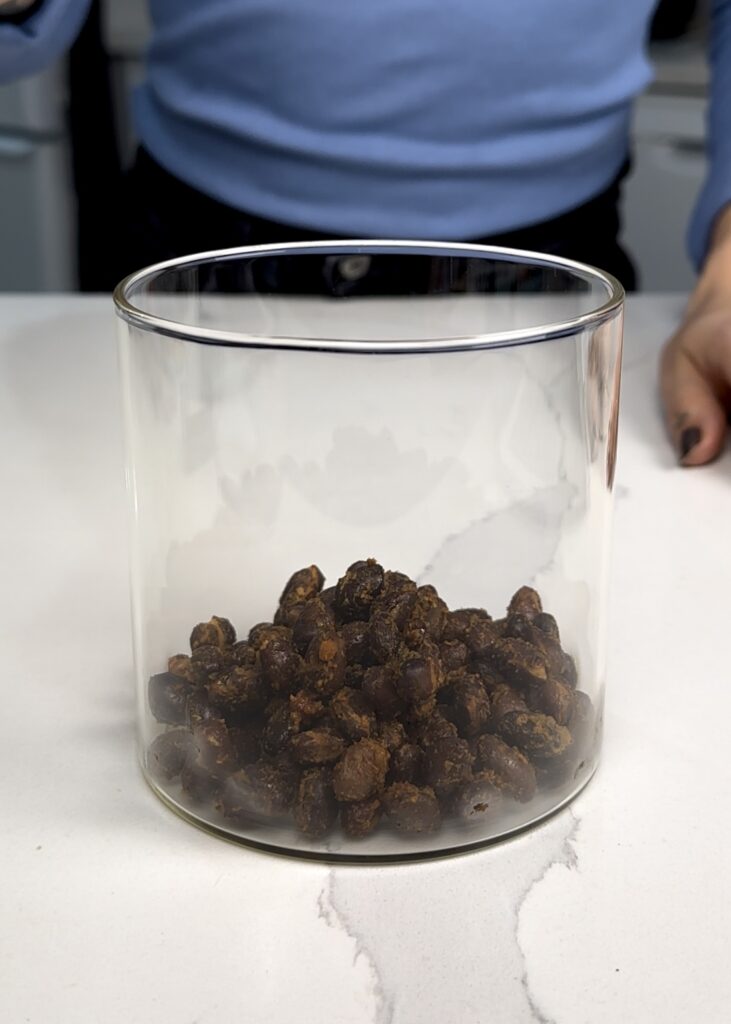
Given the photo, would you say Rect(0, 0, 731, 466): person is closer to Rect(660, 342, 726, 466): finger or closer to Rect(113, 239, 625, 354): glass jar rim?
Rect(660, 342, 726, 466): finger

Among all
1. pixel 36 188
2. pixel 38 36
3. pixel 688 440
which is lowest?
pixel 36 188

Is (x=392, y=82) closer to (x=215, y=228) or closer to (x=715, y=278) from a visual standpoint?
(x=215, y=228)

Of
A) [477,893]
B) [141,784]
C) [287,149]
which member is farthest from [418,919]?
[287,149]

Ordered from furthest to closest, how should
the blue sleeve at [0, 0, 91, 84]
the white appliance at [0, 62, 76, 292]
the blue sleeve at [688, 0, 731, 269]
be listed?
the white appliance at [0, 62, 76, 292] → the blue sleeve at [688, 0, 731, 269] → the blue sleeve at [0, 0, 91, 84]

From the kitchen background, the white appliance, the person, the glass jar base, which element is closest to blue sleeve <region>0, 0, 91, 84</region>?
the person

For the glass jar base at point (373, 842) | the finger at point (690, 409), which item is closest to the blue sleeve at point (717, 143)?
the finger at point (690, 409)

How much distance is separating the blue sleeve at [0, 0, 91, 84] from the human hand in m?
0.56

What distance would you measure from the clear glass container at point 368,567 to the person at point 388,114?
522 millimetres

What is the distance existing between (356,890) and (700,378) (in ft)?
1.84

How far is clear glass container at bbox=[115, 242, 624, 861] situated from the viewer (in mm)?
423

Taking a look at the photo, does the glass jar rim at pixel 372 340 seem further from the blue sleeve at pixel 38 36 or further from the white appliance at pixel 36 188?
the white appliance at pixel 36 188

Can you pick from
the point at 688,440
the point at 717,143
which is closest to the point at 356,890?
the point at 688,440

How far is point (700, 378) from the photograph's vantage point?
86 centimetres

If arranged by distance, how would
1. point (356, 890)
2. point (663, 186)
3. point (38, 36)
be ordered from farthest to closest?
1. point (663, 186)
2. point (38, 36)
3. point (356, 890)
